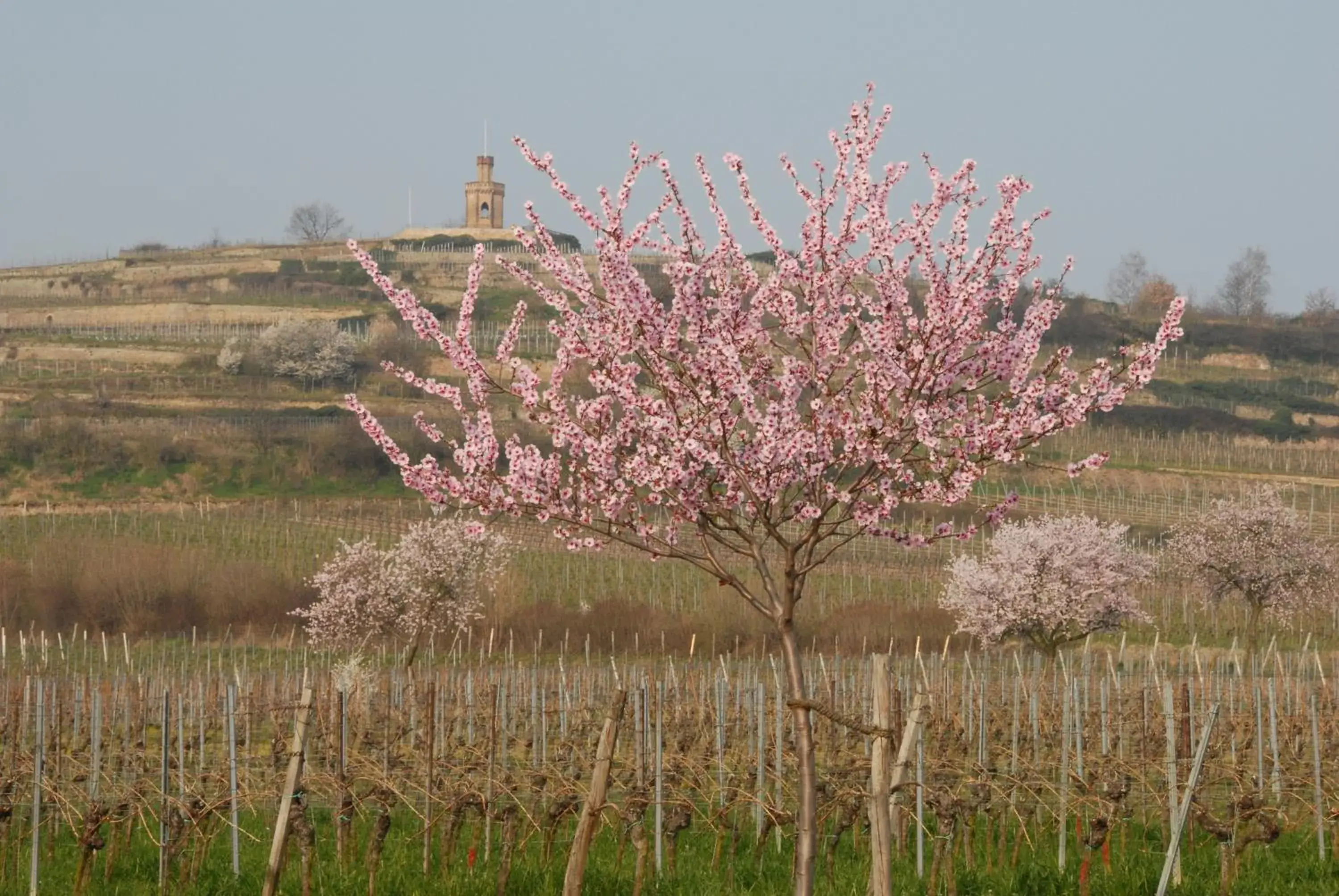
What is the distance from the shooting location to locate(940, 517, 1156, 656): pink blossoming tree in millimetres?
41531

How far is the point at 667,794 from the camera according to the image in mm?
16281

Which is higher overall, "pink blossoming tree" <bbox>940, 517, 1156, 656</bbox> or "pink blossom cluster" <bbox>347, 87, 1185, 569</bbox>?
"pink blossom cluster" <bbox>347, 87, 1185, 569</bbox>

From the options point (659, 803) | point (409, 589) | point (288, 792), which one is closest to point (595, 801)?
point (288, 792)

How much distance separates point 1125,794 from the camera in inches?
537

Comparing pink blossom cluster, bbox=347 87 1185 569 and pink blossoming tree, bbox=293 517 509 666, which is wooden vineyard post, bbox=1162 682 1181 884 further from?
pink blossoming tree, bbox=293 517 509 666

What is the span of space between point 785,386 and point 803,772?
2.11m

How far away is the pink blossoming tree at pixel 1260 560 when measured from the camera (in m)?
44.8

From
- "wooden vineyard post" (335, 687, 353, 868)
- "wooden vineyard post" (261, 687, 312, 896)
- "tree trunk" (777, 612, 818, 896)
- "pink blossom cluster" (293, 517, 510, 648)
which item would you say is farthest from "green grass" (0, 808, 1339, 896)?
"pink blossom cluster" (293, 517, 510, 648)

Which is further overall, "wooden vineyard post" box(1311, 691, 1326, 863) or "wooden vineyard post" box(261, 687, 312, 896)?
"wooden vineyard post" box(1311, 691, 1326, 863)

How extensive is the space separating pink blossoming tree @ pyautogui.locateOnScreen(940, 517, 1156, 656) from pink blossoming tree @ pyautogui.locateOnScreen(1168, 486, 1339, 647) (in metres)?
2.42

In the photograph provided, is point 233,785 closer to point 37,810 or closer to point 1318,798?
A: point 37,810

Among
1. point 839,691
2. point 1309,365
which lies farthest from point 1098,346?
point 839,691

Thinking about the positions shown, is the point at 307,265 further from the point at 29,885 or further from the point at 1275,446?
the point at 29,885

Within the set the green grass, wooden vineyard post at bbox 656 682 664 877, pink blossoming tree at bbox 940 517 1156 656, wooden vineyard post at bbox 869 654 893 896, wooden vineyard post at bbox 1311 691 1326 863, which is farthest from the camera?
pink blossoming tree at bbox 940 517 1156 656
